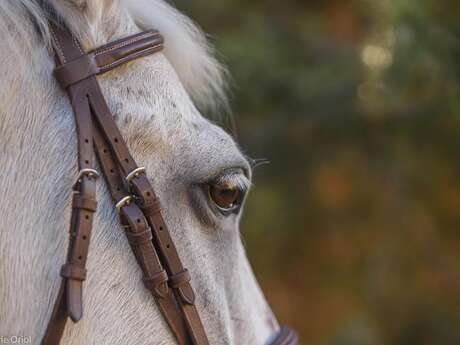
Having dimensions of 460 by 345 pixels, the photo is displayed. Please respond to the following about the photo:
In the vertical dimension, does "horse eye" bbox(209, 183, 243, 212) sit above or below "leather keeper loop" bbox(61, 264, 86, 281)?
below

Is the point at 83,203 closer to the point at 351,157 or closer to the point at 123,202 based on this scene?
the point at 123,202

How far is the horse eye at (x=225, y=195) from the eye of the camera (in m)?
1.91

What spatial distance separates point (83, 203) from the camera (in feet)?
5.53

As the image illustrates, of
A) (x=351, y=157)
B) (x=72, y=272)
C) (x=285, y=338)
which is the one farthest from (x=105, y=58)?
(x=351, y=157)

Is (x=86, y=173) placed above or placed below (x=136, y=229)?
above

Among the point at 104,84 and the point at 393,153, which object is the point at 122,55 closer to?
the point at 104,84

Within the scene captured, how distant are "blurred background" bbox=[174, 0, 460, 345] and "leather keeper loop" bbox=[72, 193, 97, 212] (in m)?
2.62

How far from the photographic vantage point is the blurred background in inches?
172

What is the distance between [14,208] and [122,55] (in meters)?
0.46

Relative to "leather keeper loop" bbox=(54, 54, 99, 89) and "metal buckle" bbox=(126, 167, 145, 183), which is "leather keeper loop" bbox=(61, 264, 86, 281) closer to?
"metal buckle" bbox=(126, 167, 145, 183)

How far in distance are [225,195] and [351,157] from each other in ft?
16.3

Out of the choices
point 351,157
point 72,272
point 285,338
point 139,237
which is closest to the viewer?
point 72,272

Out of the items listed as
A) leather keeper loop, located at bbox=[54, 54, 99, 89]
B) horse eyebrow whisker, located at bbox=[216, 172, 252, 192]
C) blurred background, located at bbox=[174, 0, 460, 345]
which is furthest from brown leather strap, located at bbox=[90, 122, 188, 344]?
blurred background, located at bbox=[174, 0, 460, 345]

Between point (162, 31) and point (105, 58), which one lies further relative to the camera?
point (162, 31)
